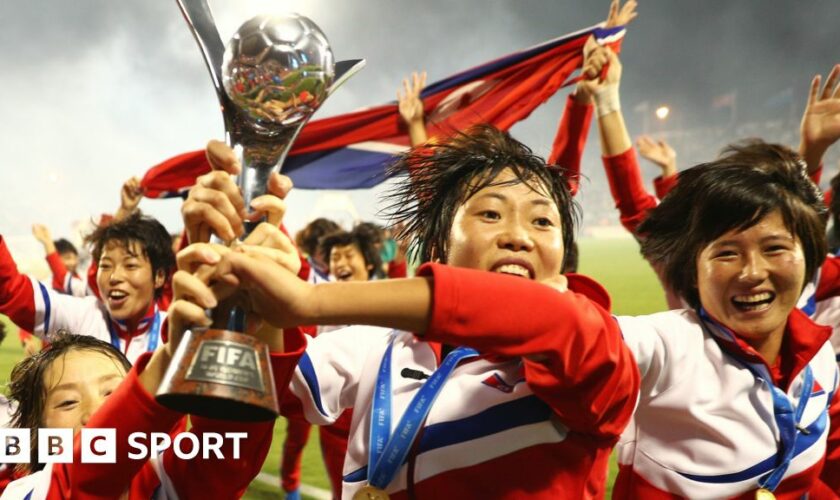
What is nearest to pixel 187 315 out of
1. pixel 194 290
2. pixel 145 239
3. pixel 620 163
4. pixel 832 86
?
pixel 194 290

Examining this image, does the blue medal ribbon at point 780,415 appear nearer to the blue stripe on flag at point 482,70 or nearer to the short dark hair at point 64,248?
the blue stripe on flag at point 482,70

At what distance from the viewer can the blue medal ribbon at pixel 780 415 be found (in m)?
1.53

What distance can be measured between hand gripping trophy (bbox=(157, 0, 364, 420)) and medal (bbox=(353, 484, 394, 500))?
1.01 feet

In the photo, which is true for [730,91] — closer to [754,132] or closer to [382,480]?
[754,132]

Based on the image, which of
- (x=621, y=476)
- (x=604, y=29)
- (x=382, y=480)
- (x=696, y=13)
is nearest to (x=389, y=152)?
(x=604, y=29)

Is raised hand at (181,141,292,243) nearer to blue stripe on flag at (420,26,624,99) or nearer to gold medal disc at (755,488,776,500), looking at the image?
gold medal disc at (755,488,776,500)

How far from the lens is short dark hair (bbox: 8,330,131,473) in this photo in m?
1.69

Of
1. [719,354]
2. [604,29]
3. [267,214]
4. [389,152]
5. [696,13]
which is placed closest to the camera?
[267,214]

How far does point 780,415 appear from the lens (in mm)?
1550

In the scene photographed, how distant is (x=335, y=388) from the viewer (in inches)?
50.9

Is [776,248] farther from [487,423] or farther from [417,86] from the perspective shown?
[417,86]

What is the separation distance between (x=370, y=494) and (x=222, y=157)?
526 millimetres

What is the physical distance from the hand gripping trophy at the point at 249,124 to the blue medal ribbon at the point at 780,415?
3.11 feet

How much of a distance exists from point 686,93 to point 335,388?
36723 mm
